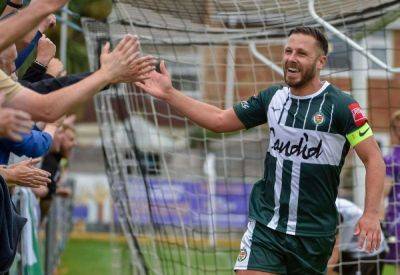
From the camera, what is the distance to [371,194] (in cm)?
583

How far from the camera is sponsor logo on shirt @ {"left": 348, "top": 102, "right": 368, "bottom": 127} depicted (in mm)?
5980

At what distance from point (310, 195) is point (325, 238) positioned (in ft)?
0.98

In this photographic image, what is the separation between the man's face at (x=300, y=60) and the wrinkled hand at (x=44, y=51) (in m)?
1.50

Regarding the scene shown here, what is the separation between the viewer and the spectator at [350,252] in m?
8.85

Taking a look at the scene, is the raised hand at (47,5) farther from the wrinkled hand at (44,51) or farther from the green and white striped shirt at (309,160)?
the green and white striped shirt at (309,160)

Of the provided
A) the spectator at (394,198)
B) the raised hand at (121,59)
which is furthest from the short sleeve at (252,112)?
the spectator at (394,198)

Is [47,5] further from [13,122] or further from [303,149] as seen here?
[303,149]

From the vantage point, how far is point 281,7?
8.20 metres

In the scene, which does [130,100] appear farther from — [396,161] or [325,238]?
[325,238]

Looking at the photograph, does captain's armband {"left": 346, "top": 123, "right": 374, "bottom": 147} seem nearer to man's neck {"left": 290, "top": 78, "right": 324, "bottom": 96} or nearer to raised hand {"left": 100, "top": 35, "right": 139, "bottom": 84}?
man's neck {"left": 290, "top": 78, "right": 324, "bottom": 96}

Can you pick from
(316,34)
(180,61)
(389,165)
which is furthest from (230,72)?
(316,34)

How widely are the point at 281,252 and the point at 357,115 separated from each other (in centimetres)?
98

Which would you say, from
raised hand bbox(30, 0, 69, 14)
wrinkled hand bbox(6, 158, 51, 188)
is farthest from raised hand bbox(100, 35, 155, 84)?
wrinkled hand bbox(6, 158, 51, 188)

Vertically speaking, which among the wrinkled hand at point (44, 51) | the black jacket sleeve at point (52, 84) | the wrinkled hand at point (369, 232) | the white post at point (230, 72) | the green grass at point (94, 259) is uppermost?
the white post at point (230, 72)
